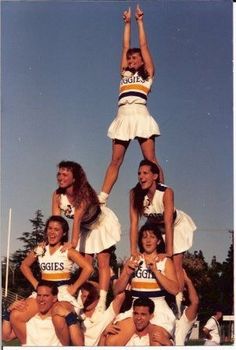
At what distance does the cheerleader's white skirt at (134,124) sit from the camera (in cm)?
482

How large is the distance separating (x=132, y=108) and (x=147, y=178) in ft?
1.61

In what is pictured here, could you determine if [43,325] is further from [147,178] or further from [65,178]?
[147,178]

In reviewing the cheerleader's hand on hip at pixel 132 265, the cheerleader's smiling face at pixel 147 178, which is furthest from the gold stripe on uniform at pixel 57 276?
the cheerleader's smiling face at pixel 147 178

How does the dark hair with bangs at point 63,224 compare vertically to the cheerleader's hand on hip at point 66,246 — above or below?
above

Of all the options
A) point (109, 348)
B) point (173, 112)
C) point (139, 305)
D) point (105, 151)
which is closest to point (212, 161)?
point (173, 112)

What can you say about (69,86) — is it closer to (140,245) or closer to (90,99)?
(90,99)

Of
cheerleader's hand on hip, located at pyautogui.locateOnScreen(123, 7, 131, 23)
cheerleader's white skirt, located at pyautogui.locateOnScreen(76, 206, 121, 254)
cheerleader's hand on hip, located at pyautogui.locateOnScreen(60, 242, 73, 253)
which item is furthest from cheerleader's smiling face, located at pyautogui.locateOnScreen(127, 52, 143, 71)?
cheerleader's hand on hip, located at pyautogui.locateOnScreen(60, 242, 73, 253)

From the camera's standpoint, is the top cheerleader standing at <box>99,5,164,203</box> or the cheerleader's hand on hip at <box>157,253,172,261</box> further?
the top cheerleader standing at <box>99,5,164,203</box>

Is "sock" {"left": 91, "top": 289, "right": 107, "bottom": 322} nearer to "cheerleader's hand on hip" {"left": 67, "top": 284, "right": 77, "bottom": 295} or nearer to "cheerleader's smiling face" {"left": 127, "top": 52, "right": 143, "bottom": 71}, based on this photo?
"cheerleader's hand on hip" {"left": 67, "top": 284, "right": 77, "bottom": 295}

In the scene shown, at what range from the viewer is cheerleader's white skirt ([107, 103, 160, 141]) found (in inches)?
190

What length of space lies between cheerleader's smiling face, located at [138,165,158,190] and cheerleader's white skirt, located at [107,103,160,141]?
0.23m

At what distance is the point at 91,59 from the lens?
4.95 meters

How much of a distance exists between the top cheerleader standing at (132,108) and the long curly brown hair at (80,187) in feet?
0.23

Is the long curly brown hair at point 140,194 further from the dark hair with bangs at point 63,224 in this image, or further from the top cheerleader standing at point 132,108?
the dark hair with bangs at point 63,224
